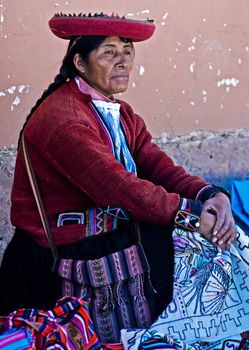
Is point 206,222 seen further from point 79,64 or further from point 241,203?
point 241,203

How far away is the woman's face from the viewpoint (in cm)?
360

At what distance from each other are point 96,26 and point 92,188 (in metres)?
0.70

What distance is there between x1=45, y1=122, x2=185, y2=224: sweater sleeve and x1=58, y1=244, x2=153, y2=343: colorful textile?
22cm

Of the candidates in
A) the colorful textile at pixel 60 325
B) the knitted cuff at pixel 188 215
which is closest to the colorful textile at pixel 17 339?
the colorful textile at pixel 60 325

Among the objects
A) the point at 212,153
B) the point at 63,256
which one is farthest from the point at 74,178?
the point at 212,153

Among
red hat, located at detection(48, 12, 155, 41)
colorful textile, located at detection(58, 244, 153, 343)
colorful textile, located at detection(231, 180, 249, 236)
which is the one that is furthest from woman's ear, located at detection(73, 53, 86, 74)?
colorful textile, located at detection(231, 180, 249, 236)

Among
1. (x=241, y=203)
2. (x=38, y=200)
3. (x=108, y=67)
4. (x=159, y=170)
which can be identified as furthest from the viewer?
(x=241, y=203)

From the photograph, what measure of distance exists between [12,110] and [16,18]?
50 centimetres

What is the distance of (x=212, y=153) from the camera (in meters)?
5.36

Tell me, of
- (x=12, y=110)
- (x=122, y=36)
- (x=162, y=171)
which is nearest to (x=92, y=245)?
(x=162, y=171)

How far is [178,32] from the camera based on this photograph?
5070mm

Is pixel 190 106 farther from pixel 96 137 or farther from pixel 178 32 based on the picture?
pixel 96 137

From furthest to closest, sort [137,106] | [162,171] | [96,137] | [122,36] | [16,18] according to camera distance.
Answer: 1. [137,106]
2. [16,18]
3. [162,171]
4. [122,36]
5. [96,137]

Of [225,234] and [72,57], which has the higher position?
[72,57]
